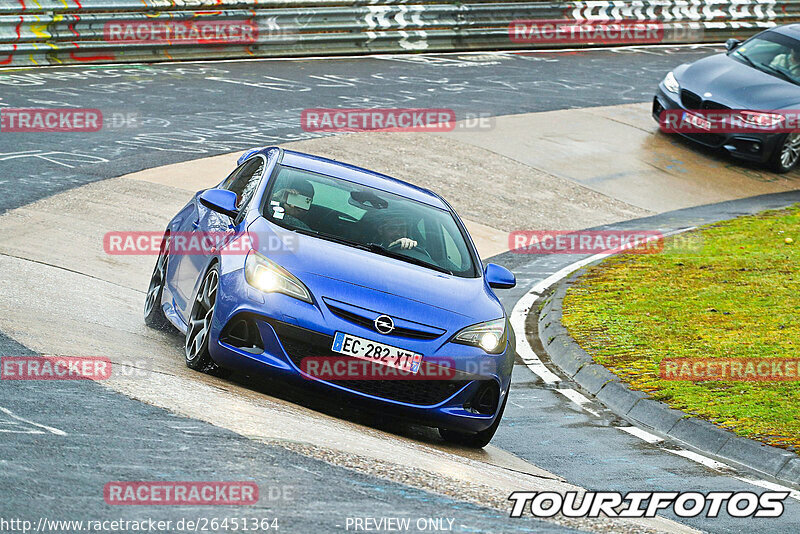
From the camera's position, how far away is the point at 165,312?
8836 mm

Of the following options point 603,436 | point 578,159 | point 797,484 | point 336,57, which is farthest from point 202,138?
point 797,484

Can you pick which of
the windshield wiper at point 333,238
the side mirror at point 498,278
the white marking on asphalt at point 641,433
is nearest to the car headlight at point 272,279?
the windshield wiper at point 333,238

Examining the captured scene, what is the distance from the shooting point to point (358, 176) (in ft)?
29.3

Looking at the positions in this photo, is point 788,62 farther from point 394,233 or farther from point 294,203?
point 294,203

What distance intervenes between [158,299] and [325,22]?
14.2 metres

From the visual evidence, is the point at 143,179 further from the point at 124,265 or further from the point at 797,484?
the point at 797,484

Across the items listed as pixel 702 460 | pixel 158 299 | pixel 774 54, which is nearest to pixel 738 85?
pixel 774 54

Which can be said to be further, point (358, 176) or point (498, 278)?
point (358, 176)

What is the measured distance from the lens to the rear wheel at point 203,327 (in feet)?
24.7

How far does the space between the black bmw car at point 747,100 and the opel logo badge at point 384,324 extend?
41.0ft

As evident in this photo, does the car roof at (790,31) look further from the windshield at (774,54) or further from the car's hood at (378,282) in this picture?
the car's hood at (378,282)

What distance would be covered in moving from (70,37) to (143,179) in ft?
19.8

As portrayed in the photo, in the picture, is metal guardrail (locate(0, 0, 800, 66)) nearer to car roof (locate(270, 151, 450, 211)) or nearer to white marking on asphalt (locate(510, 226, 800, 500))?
white marking on asphalt (locate(510, 226, 800, 500))

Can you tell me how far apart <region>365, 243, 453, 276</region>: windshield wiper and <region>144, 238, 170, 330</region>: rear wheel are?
1.90 m
